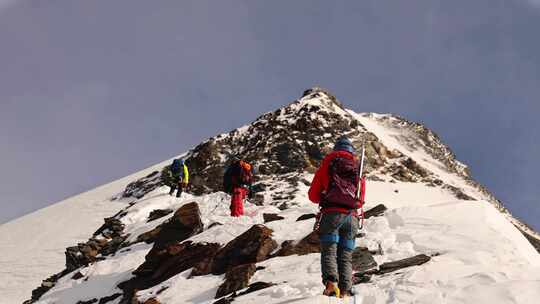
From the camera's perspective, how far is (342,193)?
7.51 meters

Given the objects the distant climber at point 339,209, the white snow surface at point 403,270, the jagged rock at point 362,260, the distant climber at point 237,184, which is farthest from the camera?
the distant climber at point 237,184

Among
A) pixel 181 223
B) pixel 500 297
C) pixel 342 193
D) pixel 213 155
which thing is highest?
pixel 213 155

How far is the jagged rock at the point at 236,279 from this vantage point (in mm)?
9242

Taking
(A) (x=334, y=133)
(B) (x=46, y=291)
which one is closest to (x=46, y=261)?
(B) (x=46, y=291)

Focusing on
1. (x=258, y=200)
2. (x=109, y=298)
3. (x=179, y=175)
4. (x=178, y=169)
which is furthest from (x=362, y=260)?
(x=179, y=175)

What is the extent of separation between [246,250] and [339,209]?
403 centimetres

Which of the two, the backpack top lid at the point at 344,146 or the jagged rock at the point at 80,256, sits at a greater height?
the backpack top lid at the point at 344,146

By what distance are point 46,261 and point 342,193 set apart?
21268mm

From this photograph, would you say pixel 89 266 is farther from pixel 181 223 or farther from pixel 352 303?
pixel 352 303

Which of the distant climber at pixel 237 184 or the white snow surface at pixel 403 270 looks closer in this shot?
the white snow surface at pixel 403 270

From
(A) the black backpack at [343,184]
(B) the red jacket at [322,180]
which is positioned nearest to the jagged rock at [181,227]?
(B) the red jacket at [322,180]

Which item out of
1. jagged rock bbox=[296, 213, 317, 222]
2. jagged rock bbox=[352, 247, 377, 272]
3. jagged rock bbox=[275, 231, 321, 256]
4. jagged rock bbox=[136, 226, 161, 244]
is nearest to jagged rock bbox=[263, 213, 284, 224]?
jagged rock bbox=[296, 213, 317, 222]

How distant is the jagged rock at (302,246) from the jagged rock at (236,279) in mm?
1134

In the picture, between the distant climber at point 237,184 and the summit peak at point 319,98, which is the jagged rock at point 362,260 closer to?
the distant climber at point 237,184
